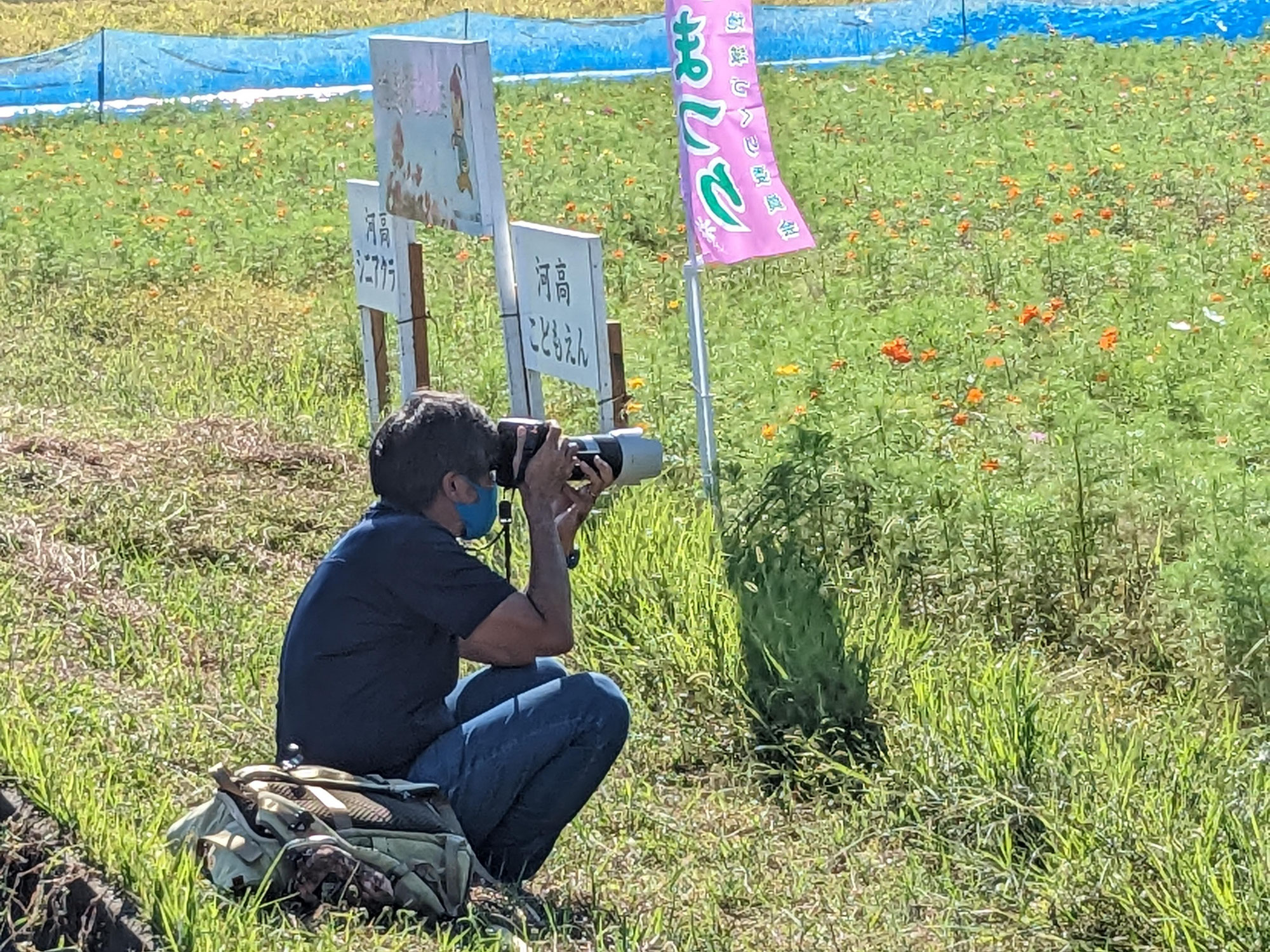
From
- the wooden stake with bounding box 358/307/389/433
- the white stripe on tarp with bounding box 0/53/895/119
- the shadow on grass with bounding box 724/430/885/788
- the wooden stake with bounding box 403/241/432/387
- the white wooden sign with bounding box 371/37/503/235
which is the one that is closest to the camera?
the shadow on grass with bounding box 724/430/885/788

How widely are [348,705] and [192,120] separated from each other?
574 inches

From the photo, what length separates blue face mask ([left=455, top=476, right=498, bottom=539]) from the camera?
3.59 metres

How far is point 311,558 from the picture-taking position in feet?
19.6

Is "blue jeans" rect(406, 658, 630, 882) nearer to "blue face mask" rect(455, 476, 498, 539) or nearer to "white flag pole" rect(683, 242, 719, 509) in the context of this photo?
"blue face mask" rect(455, 476, 498, 539)

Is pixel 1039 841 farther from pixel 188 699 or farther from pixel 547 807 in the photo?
pixel 188 699

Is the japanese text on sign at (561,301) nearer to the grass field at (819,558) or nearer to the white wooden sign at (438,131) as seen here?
the white wooden sign at (438,131)

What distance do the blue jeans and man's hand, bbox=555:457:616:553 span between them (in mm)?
325

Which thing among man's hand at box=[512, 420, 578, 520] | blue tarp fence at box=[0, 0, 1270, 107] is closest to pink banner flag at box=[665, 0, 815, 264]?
man's hand at box=[512, 420, 578, 520]

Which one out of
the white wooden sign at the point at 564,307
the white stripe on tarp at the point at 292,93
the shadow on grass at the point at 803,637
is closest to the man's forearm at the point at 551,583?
the shadow on grass at the point at 803,637

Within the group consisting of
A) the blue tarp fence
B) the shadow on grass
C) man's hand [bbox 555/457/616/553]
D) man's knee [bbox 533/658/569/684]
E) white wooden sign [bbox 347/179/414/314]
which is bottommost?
the shadow on grass

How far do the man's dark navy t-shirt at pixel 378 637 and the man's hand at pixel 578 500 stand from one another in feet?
1.16

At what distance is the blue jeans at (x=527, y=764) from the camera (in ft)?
11.8

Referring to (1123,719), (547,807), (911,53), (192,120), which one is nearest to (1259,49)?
(911,53)

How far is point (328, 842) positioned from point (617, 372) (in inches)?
92.1
